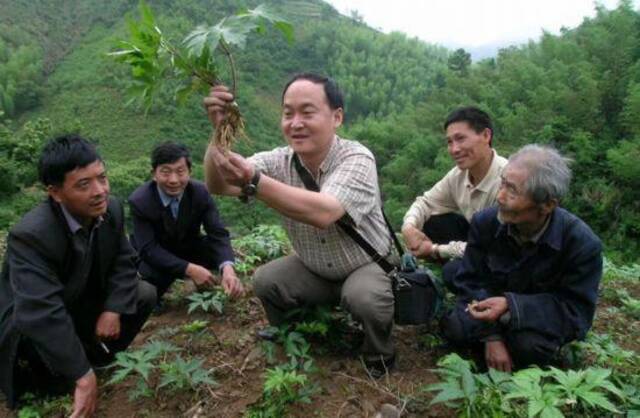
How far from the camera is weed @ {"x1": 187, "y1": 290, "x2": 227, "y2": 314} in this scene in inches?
138

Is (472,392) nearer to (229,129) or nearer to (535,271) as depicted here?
(535,271)

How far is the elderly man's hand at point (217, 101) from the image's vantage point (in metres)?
2.49

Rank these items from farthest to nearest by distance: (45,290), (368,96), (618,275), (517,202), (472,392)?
(368,96) < (618,275) < (517,202) < (45,290) < (472,392)

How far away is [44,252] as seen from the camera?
2.58 meters

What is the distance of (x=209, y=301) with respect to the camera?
3.55 metres

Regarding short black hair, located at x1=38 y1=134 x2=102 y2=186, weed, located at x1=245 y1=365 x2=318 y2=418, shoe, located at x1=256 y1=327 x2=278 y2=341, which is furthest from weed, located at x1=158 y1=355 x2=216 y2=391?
short black hair, located at x1=38 y1=134 x2=102 y2=186

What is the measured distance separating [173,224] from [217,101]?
181cm

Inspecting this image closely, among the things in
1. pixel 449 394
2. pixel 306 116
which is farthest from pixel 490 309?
pixel 306 116

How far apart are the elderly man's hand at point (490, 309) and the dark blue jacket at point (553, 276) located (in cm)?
5

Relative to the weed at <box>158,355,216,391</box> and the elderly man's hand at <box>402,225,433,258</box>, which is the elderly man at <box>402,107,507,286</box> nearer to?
the elderly man's hand at <box>402,225,433,258</box>

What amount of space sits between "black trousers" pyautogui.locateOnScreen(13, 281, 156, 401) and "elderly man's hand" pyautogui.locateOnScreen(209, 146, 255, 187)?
114 cm

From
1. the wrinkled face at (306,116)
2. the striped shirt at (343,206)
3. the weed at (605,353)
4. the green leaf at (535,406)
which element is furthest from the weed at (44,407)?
the weed at (605,353)

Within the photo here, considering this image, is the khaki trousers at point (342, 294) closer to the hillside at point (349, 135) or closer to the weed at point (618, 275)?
the hillside at point (349, 135)

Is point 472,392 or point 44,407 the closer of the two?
point 472,392
